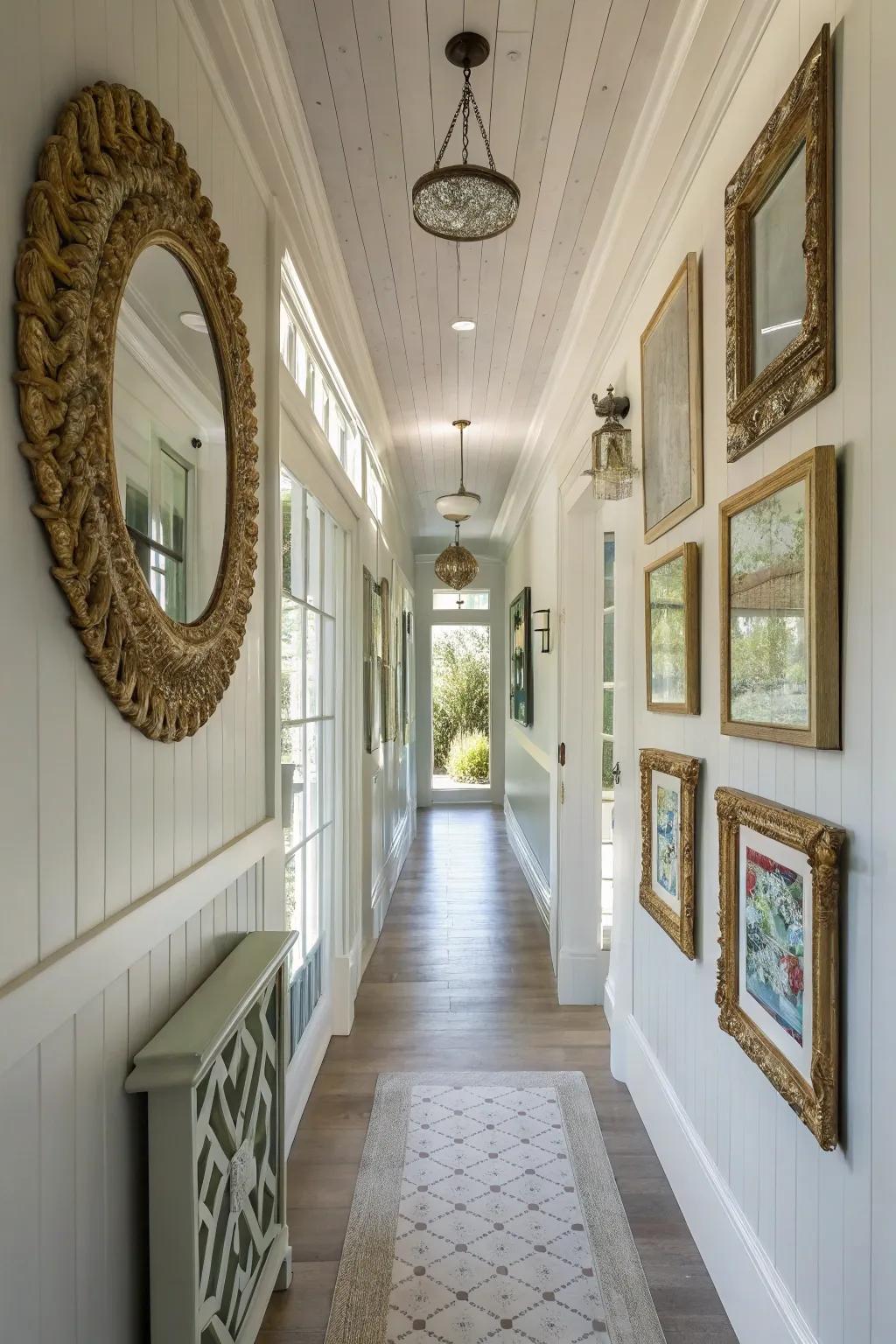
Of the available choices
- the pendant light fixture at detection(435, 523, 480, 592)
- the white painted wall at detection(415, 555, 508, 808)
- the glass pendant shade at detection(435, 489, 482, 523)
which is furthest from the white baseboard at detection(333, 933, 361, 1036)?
the white painted wall at detection(415, 555, 508, 808)

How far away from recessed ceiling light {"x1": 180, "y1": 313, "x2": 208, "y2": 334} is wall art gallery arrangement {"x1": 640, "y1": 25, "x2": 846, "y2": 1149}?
1002 millimetres

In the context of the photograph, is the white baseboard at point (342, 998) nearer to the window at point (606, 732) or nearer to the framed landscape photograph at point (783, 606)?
the window at point (606, 732)

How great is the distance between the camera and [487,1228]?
2.10 m

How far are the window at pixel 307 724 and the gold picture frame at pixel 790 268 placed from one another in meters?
1.27

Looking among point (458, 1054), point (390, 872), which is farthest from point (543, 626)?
point (458, 1054)

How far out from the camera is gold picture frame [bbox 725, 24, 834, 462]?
124cm

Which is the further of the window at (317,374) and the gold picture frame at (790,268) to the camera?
the window at (317,374)

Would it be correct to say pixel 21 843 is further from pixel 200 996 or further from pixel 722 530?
pixel 722 530

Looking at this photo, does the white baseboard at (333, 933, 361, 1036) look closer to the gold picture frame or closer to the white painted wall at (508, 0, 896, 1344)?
the white painted wall at (508, 0, 896, 1344)

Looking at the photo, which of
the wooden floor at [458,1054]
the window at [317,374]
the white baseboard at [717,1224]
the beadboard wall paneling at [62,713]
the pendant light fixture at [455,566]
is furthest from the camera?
the pendant light fixture at [455,566]

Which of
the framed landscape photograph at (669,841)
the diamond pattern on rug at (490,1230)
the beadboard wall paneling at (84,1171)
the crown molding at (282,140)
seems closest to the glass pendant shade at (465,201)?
the crown molding at (282,140)

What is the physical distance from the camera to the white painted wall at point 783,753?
1125 mm

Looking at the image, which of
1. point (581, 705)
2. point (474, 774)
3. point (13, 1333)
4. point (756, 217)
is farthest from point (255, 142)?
point (474, 774)

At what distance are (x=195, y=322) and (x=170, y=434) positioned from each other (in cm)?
28
